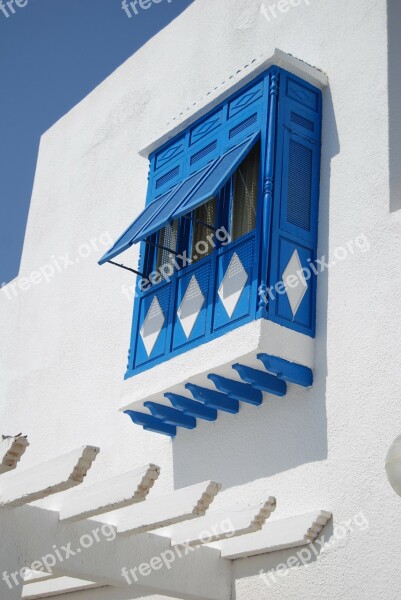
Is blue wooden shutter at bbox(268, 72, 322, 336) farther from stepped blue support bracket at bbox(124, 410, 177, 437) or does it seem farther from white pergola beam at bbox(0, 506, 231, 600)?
white pergola beam at bbox(0, 506, 231, 600)

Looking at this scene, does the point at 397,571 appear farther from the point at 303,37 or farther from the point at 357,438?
the point at 303,37

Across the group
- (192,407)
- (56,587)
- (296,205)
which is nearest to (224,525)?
(192,407)

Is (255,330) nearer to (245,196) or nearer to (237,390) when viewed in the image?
(237,390)

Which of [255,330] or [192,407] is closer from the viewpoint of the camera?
[255,330]

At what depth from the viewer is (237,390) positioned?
762cm

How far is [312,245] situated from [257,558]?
2604mm

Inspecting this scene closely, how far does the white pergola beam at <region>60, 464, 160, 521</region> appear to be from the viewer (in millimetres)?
5957

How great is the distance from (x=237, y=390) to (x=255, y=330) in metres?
0.70

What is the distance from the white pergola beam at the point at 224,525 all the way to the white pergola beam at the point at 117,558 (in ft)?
0.58

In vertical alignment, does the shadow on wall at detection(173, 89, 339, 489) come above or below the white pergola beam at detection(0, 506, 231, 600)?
above

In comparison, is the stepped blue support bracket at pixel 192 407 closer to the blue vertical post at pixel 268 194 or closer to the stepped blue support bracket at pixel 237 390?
the stepped blue support bracket at pixel 237 390

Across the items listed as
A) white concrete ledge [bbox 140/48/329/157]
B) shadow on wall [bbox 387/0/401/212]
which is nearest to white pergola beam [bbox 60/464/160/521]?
shadow on wall [bbox 387/0/401/212]

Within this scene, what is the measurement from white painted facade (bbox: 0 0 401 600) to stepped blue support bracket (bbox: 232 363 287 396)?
118mm

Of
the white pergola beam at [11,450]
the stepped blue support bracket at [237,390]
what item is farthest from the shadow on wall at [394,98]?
the white pergola beam at [11,450]
